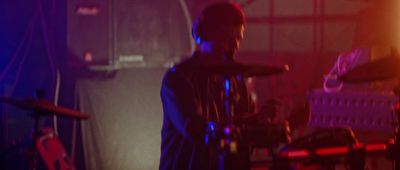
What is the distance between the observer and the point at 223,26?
8.57ft

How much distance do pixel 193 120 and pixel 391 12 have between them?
4076 millimetres

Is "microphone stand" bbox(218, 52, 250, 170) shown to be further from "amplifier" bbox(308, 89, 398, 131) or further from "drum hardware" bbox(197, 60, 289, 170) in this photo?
"amplifier" bbox(308, 89, 398, 131)

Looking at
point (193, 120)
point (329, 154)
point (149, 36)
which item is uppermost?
point (149, 36)

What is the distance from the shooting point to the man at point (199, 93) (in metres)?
2.54

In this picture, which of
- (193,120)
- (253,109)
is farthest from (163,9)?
(193,120)

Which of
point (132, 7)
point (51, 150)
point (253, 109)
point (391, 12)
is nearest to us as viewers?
point (253, 109)

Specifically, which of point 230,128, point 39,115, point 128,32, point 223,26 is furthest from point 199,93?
point 128,32

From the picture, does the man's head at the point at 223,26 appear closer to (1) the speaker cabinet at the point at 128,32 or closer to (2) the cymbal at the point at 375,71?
(2) the cymbal at the point at 375,71

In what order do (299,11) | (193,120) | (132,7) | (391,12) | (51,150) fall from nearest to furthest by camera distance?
(193,120), (51,150), (132,7), (391,12), (299,11)

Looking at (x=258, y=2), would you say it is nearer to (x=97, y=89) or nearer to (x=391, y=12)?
(x=391, y=12)

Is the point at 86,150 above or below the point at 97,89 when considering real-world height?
below

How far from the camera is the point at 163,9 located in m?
5.65

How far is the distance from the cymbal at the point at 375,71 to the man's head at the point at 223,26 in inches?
24.4

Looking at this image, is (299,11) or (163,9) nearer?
(163,9)
